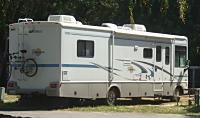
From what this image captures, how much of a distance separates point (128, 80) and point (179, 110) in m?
3.24

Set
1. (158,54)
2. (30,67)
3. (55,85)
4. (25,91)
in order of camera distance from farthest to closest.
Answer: (158,54), (25,91), (30,67), (55,85)

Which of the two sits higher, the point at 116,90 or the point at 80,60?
the point at 80,60

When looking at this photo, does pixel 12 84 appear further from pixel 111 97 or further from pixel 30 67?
pixel 111 97

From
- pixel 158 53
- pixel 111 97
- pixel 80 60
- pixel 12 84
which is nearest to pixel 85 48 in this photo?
pixel 80 60

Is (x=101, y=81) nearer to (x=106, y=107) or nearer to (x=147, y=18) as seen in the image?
(x=106, y=107)

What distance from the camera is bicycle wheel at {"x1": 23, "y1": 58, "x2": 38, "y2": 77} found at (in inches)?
755

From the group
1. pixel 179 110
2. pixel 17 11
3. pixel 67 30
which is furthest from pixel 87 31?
pixel 17 11

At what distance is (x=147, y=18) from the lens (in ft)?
130

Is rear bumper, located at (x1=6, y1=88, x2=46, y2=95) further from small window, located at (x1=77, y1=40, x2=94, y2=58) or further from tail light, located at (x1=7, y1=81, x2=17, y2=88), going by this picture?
small window, located at (x1=77, y1=40, x2=94, y2=58)

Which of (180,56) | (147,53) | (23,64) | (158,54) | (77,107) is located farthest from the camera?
(180,56)

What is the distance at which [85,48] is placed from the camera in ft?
64.2

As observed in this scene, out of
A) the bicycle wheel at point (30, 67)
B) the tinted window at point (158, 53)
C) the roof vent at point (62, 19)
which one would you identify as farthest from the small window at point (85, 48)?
the tinted window at point (158, 53)

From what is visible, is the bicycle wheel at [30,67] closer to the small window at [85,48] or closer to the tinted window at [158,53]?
the small window at [85,48]

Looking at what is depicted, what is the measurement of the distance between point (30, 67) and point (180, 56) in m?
8.63
